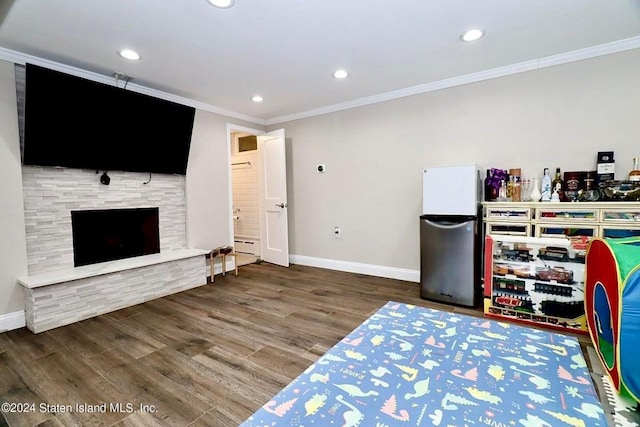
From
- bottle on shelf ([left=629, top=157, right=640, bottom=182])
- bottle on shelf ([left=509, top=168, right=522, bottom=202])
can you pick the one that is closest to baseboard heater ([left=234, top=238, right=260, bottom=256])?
bottle on shelf ([left=509, top=168, right=522, bottom=202])

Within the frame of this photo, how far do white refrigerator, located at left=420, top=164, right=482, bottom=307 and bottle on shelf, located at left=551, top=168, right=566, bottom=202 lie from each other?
24.9 inches

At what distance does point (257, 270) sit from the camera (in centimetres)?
464

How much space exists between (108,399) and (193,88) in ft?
10.5

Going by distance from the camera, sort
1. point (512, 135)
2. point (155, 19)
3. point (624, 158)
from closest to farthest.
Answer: point (155, 19) < point (624, 158) < point (512, 135)

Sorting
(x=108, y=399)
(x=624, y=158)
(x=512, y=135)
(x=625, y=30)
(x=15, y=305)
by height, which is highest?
(x=625, y=30)

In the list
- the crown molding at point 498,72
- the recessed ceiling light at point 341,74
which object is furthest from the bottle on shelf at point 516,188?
the recessed ceiling light at point 341,74

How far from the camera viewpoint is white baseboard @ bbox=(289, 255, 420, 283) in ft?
12.7

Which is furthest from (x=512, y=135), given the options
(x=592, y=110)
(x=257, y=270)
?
(x=257, y=270)

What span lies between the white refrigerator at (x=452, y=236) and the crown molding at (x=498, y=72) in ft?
3.59

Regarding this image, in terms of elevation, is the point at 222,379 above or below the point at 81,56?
below

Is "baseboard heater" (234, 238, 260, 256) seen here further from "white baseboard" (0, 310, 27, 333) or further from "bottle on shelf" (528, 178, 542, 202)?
"bottle on shelf" (528, 178, 542, 202)

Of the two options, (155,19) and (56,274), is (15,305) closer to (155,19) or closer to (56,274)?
(56,274)

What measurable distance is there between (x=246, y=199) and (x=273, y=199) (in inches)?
42.1

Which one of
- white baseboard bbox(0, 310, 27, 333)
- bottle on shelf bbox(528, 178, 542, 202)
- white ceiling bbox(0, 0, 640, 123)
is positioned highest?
white ceiling bbox(0, 0, 640, 123)
